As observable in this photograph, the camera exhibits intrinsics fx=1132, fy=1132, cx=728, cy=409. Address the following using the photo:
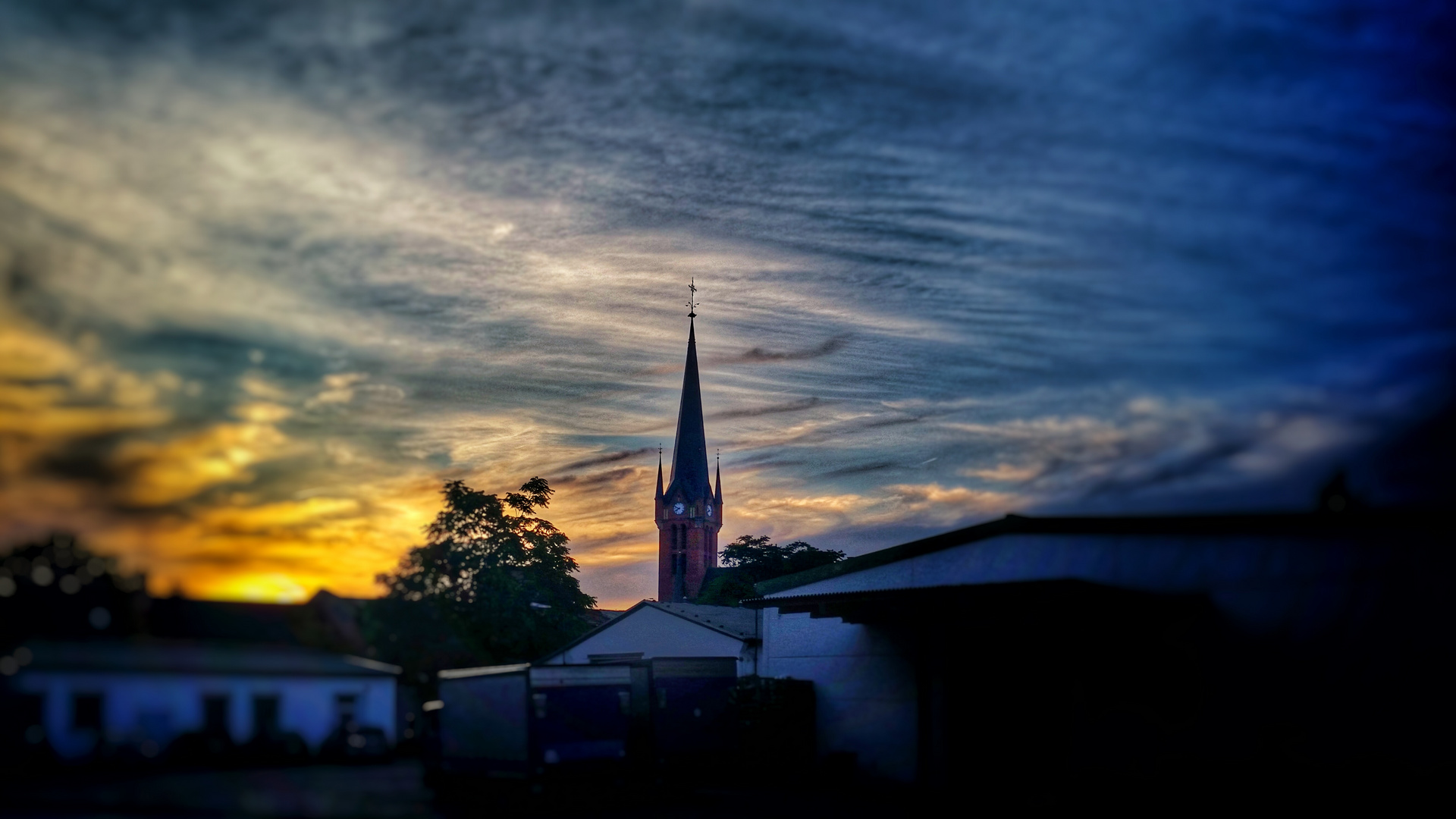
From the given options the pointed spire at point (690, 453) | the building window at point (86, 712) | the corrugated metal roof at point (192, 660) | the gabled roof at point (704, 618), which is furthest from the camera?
the pointed spire at point (690, 453)

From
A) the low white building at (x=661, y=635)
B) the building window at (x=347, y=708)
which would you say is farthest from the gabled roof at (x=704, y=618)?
the building window at (x=347, y=708)

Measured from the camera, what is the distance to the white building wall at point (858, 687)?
23.3 metres

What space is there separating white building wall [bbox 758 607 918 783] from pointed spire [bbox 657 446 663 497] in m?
72.6

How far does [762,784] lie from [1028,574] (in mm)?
7473

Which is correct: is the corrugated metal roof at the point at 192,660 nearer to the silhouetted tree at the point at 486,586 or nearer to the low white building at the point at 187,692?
the low white building at the point at 187,692

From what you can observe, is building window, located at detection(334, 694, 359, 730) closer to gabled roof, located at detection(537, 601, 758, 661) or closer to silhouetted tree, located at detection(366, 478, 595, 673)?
silhouetted tree, located at detection(366, 478, 595, 673)

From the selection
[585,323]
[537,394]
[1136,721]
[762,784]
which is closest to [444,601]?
[537,394]

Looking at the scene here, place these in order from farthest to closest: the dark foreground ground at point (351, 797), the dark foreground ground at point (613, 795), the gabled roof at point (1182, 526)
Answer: the gabled roof at point (1182, 526)
the dark foreground ground at point (613, 795)
the dark foreground ground at point (351, 797)

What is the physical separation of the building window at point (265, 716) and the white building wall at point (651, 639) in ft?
61.3

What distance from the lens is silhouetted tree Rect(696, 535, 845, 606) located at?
76250mm

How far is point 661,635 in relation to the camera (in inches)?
1415

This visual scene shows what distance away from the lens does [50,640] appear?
13453 millimetres

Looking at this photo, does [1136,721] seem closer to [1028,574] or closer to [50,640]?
[1028,574]

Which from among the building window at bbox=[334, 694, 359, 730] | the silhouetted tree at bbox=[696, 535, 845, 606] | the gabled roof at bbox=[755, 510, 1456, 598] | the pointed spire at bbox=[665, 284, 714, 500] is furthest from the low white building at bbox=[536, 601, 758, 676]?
the pointed spire at bbox=[665, 284, 714, 500]
